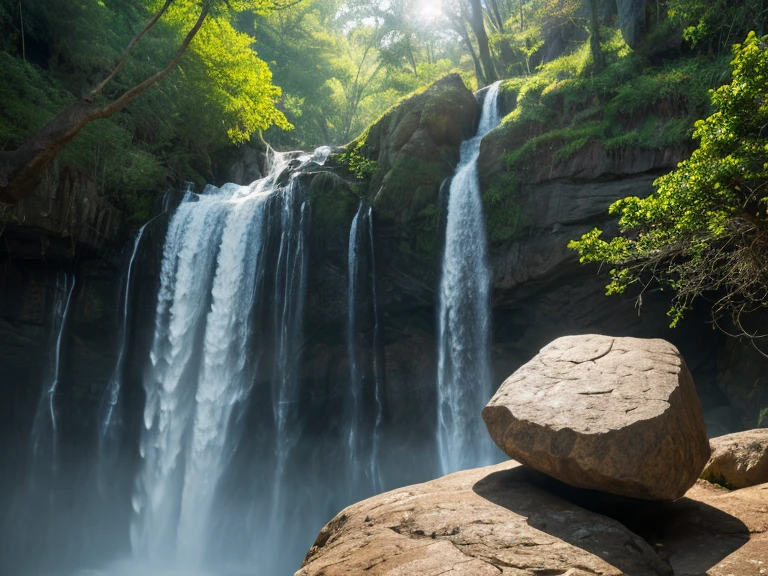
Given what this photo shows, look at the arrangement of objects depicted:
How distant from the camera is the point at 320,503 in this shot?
1514 cm

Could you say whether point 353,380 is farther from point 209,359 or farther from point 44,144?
point 44,144

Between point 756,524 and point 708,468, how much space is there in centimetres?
200

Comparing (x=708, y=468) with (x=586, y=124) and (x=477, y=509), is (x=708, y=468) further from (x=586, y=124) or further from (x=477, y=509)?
(x=586, y=124)

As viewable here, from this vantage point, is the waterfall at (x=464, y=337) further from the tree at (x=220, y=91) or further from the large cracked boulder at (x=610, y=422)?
the large cracked boulder at (x=610, y=422)

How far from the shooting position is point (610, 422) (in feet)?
15.1

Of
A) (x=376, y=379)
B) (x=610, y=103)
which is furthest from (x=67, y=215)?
(x=610, y=103)

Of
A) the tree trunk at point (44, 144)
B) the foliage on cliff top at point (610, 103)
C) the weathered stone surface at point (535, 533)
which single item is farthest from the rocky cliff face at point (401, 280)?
the weathered stone surface at point (535, 533)

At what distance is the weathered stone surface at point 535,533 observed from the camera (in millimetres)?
3971

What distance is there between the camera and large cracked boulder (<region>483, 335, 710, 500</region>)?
454cm

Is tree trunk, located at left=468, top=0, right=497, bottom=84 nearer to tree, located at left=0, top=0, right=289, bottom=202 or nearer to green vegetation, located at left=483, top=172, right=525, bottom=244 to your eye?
tree, located at left=0, top=0, right=289, bottom=202

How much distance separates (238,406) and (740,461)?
12130 mm

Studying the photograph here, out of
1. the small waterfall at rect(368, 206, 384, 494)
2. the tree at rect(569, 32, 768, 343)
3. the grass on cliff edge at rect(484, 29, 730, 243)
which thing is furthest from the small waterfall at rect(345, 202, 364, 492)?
the tree at rect(569, 32, 768, 343)

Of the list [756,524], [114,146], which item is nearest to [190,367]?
[114,146]

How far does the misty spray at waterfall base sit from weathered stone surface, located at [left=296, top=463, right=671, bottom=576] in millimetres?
9155
